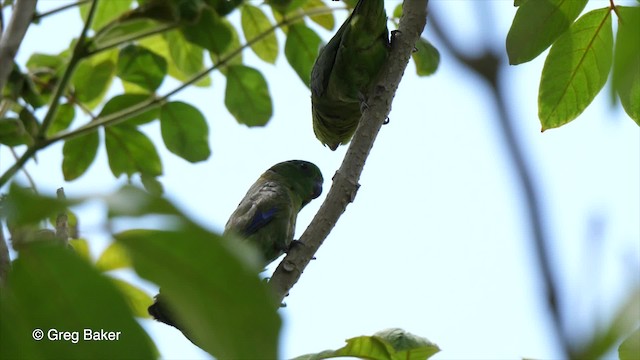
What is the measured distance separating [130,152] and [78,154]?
0.20 metres

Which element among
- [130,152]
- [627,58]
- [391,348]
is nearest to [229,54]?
[130,152]

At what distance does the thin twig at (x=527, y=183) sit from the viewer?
54 centimetres

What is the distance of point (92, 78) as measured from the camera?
309cm

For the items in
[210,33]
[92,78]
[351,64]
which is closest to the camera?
[210,33]

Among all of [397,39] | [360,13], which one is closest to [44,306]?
[397,39]

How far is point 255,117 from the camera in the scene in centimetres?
315

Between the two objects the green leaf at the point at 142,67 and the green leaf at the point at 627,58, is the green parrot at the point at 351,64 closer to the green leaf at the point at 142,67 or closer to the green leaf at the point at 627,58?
the green leaf at the point at 142,67

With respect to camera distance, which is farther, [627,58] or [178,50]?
[178,50]

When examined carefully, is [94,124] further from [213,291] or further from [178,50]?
[213,291]

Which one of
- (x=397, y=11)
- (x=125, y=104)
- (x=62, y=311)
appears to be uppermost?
(x=397, y=11)

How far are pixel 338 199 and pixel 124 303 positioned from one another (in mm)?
1249

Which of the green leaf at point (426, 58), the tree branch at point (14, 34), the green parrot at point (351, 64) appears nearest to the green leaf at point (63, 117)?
the green parrot at point (351, 64)

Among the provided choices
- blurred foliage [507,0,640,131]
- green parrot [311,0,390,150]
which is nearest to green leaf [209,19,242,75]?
green parrot [311,0,390,150]

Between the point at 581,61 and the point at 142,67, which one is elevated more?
the point at 142,67
